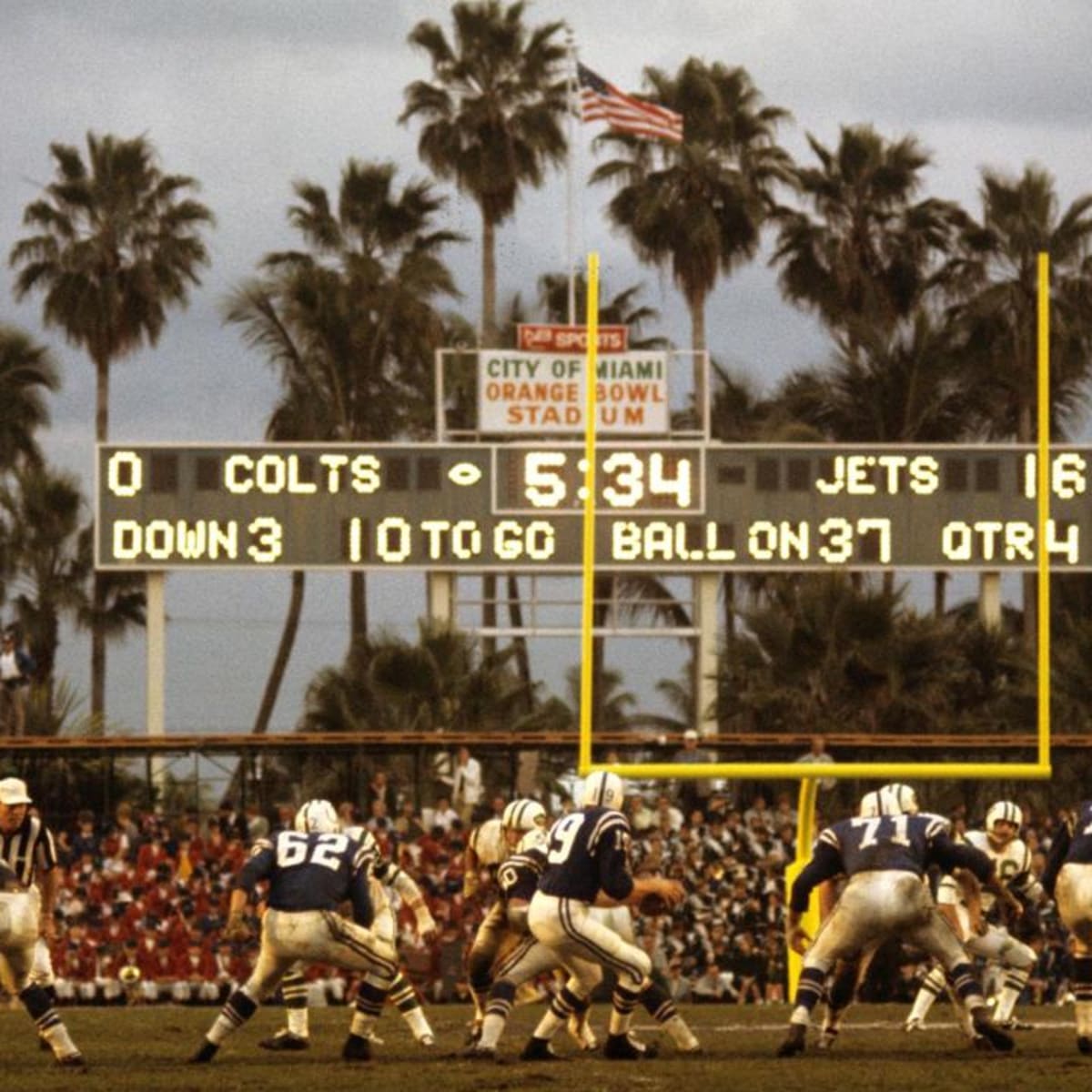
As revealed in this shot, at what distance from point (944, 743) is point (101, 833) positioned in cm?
952

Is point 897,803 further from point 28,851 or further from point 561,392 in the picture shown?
point 561,392

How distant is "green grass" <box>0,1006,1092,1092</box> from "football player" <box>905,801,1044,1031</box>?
0.77 feet

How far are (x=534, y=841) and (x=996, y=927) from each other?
3.62 meters

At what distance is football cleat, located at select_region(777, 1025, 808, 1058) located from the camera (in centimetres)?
1641

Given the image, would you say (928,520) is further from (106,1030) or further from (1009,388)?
(106,1030)

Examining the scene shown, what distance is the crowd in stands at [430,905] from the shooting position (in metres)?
29.0

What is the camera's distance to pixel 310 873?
1638 centimetres

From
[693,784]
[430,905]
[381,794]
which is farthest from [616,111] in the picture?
[430,905]

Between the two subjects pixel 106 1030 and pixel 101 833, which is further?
pixel 101 833

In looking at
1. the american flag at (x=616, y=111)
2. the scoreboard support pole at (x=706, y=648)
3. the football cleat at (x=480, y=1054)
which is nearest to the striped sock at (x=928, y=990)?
the football cleat at (x=480, y=1054)

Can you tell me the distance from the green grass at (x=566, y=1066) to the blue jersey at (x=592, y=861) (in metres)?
0.95

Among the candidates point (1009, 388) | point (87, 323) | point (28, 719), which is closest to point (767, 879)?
point (28, 719)

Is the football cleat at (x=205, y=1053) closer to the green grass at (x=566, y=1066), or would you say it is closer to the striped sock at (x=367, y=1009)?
the green grass at (x=566, y=1066)

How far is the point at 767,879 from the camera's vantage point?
3097cm
